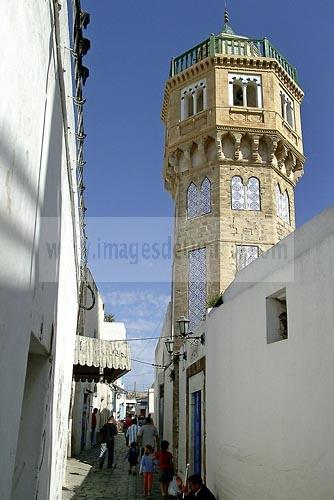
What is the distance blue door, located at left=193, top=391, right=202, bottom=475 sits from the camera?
30.8 ft

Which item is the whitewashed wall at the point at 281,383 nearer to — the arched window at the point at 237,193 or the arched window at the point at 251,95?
the arched window at the point at 237,193

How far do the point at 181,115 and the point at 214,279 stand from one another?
5.85 meters

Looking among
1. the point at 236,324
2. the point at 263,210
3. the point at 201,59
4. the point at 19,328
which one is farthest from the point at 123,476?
the point at 201,59

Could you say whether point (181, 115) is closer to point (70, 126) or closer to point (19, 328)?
point (70, 126)

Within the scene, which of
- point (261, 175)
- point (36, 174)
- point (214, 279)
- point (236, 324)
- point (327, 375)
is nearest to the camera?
point (36, 174)

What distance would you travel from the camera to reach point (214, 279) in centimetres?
1360

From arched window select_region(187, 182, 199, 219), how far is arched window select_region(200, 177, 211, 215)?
0.66 ft

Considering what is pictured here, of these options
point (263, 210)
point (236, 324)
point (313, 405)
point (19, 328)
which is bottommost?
point (313, 405)

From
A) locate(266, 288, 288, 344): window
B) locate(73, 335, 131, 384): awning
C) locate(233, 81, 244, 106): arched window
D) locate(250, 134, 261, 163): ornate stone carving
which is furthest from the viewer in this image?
locate(233, 81, 244, 106): arched window

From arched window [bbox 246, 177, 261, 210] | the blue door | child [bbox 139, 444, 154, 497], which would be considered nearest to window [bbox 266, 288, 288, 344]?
the blue door

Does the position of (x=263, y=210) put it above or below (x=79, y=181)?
above

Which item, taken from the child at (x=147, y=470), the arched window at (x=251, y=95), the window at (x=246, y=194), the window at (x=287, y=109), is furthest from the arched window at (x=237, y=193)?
the child at (x=147, y=470)

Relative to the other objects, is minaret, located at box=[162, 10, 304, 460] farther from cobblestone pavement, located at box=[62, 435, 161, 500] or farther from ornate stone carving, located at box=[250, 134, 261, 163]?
cobblestone pavement, located at box=[62, 435, 161, 500]

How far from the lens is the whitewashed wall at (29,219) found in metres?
2.11
